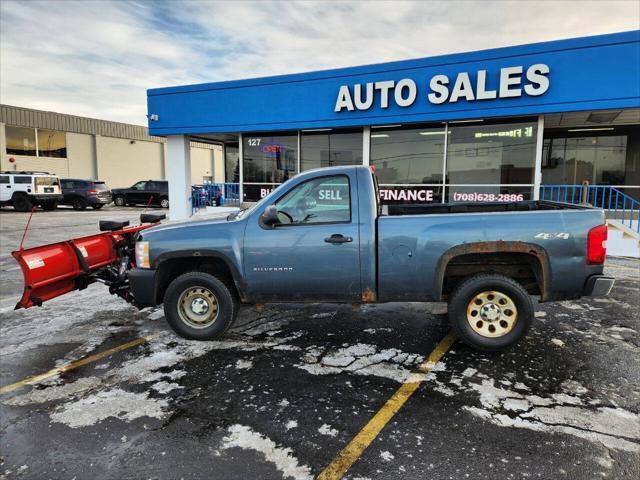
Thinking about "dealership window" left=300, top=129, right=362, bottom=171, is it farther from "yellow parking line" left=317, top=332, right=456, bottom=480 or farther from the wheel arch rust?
"yellow parking line" left=317, top=332, right=456, bottom=480

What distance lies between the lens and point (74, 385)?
156 inches

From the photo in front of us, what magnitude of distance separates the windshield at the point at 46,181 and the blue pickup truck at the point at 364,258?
945 inches

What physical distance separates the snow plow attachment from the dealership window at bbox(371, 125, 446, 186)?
Result: 777 cm

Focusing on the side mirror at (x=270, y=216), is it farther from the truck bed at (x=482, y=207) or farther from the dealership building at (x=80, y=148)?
the dealership building at (x=80, y=148)

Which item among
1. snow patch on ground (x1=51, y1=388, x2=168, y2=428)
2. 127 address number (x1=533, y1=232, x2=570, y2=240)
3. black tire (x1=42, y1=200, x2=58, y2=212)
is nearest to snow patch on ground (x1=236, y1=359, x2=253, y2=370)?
snow patch on ground (x1=51, y1=388, x2=168, y2=428)

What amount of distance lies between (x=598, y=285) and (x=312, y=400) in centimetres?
296

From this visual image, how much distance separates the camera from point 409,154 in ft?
40.0

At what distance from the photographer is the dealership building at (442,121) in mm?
9927

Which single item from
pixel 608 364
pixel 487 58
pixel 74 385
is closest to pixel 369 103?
pixel 487 58

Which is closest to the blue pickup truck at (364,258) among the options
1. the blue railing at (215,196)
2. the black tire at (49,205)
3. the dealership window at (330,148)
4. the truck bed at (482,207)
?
the truck bed at (482,207)

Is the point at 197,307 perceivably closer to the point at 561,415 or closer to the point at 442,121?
the point at 561,415

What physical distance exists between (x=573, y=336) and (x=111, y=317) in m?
5.73

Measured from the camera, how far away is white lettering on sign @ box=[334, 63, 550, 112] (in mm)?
10094

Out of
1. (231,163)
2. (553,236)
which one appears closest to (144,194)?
(231,163)
